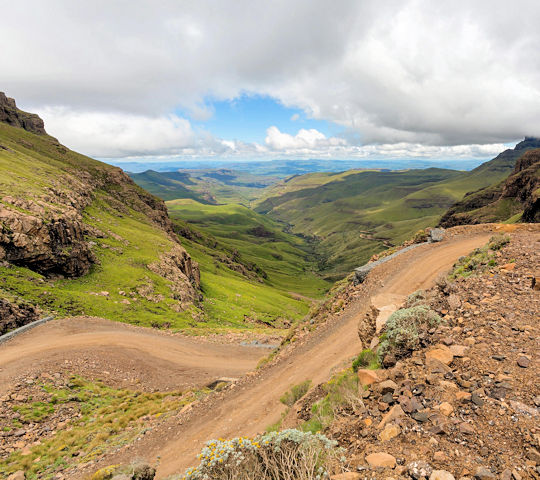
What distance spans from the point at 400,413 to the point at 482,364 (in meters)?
2.60

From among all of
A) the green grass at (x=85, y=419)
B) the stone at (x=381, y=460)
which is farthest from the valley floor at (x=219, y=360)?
the stone at (x=381, y=460)

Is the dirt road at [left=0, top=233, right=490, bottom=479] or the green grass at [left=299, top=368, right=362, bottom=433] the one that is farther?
the dirt road at [left=0, top=233, right=490, bottom=479]

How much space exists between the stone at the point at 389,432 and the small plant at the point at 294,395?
A: 8411mm

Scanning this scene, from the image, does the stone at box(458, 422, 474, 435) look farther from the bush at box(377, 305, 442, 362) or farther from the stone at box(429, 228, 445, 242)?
the stone at box(429, 228, 445, 242)

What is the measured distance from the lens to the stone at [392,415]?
6.50 m

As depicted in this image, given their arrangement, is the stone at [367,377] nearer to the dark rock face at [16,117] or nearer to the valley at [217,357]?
the valley at [217,357]

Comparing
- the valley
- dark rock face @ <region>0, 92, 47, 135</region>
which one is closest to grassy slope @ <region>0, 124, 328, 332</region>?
the valley

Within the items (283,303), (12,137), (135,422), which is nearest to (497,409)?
(135,422)

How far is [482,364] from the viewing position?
6.94 metres

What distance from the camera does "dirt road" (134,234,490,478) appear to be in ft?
42.8

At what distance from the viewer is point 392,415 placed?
21.5 feet

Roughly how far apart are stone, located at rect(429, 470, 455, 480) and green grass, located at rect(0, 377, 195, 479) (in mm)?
15656

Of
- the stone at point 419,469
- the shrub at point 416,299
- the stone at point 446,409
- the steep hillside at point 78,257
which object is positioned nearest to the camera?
the stone at point 419,469

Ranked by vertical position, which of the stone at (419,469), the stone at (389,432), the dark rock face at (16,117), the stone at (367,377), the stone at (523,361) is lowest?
the stone at (367,377)
